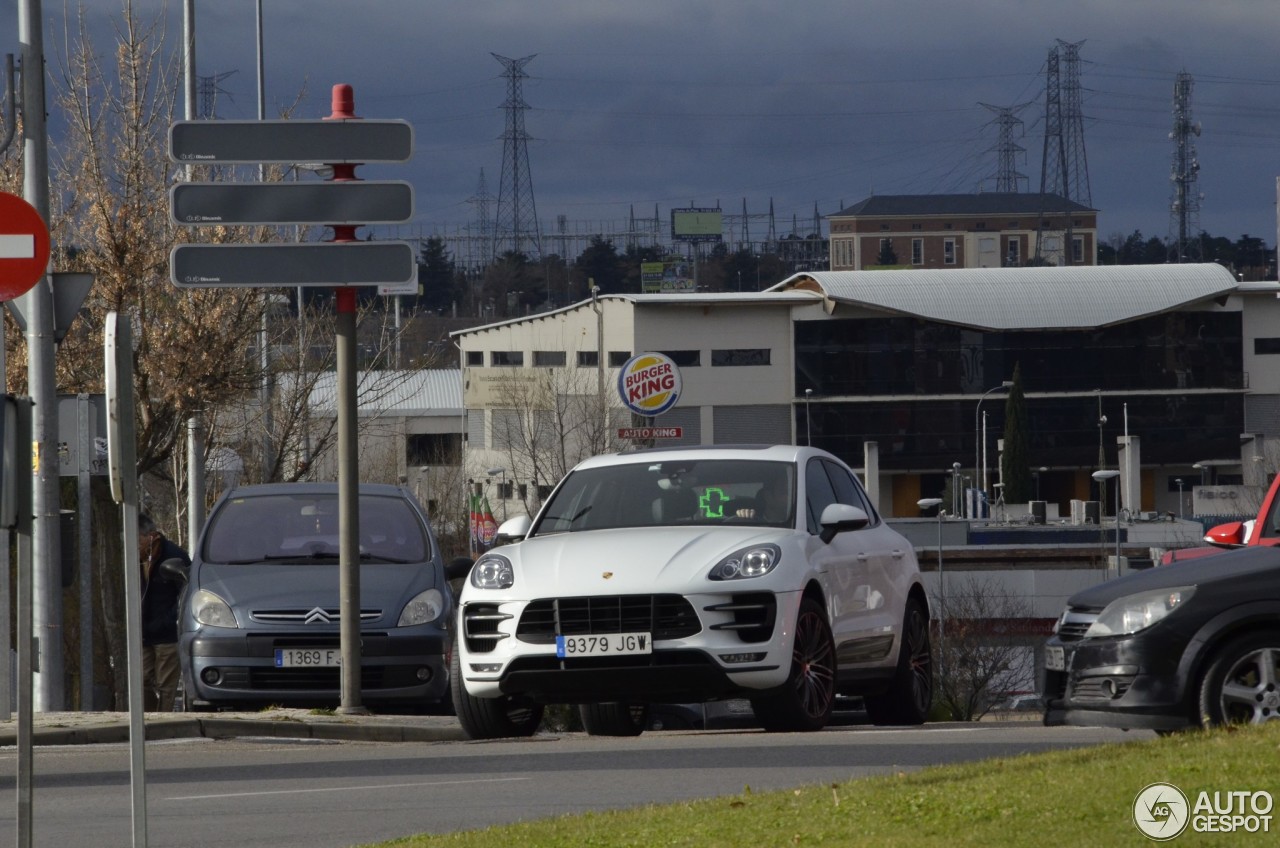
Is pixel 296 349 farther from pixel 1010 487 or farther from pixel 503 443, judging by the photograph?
pixel 1010 487

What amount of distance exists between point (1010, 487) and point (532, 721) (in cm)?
8186

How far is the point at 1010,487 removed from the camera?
301 ft

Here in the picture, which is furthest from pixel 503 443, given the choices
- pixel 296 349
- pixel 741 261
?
pixel 741 261

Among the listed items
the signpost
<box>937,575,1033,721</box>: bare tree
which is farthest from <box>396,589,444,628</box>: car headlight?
<box>937,575,1033,721</box>: bare tree

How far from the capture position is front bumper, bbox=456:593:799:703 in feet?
34.4

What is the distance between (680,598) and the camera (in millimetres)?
10492

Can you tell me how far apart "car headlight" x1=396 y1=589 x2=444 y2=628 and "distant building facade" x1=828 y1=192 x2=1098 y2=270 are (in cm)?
16020

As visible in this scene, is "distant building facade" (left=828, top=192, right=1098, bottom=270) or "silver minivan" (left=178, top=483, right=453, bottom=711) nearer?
"silver minivan" (left=178, top=483, right=453, bottom=711)

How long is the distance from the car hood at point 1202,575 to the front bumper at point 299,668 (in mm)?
5035

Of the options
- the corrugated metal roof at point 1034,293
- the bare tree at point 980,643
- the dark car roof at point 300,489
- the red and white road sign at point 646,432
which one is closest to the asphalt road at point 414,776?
the dark car roof at point 300,489

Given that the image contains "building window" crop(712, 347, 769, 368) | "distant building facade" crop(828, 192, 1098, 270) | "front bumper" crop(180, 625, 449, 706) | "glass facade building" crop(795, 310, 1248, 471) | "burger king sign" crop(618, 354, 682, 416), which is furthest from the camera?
"distant building facade" crop(828, 192, 1098, 270)

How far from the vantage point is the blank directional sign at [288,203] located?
13055mm

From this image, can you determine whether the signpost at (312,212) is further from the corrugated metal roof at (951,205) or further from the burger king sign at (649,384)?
the corrugated metal roof at (951,205)

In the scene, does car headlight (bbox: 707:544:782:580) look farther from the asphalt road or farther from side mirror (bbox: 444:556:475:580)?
side mirror (bbox: 444:556:475:580)
